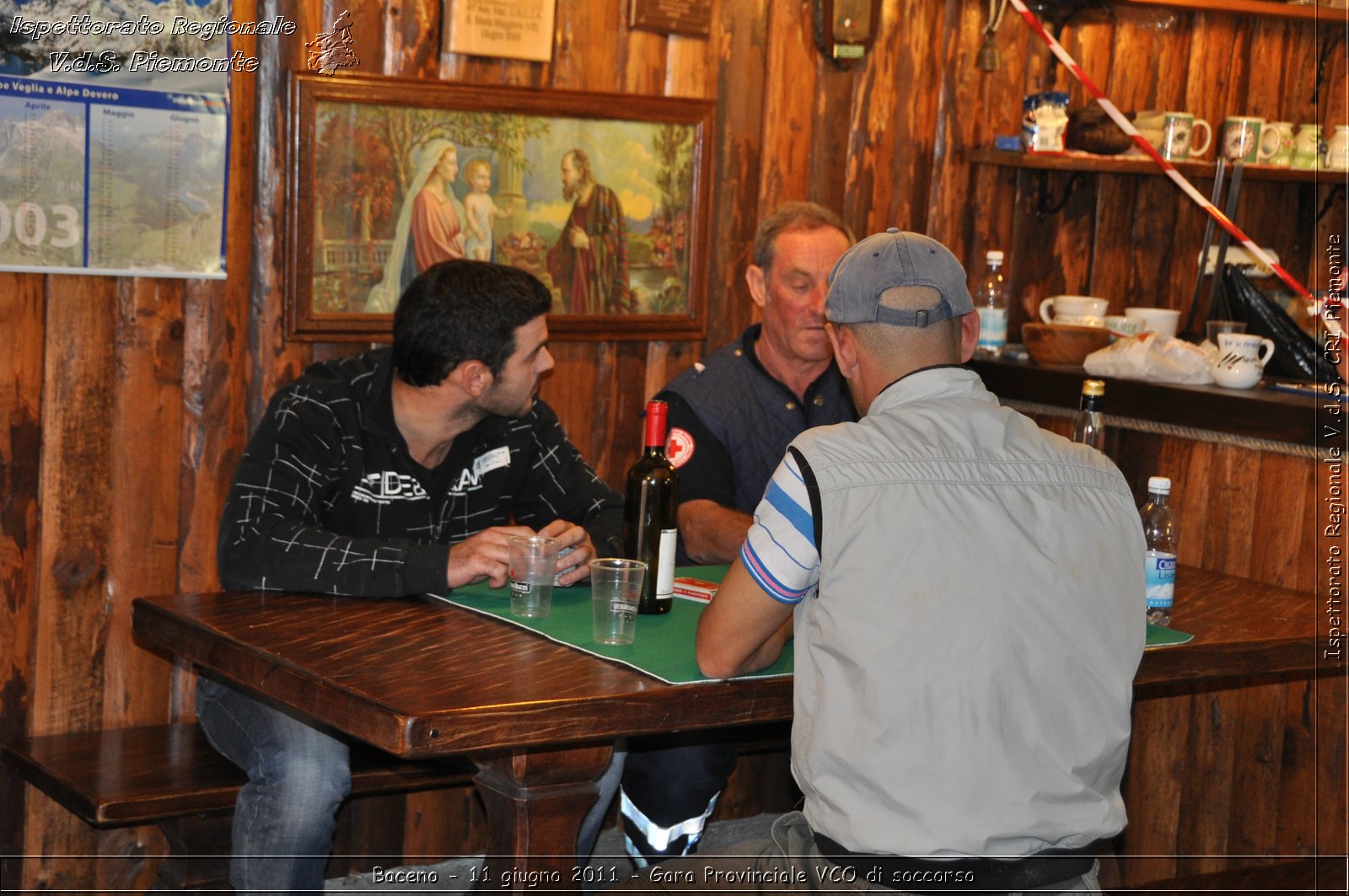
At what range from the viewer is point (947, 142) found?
4.44 m

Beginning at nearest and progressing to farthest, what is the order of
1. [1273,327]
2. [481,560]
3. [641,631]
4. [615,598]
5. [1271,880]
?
[615,598] < [641,631] < [481,560] < [1271,880] < [1273,327]

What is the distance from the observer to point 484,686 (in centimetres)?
217

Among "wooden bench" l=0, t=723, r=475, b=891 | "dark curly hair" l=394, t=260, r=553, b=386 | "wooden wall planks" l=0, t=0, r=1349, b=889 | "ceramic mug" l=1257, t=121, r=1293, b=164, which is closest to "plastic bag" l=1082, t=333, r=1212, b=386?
"wooden wall planks" l=0, t=0, r=1349, b=889

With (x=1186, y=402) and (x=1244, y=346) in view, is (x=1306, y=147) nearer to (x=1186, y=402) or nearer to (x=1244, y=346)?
(x=1244, y=346)

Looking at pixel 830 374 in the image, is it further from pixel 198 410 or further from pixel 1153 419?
pixel 198 410

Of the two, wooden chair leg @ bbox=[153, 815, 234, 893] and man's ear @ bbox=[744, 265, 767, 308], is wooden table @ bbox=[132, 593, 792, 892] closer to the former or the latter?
wooden chair leg @ bbox=[153, 815, 234, 893]

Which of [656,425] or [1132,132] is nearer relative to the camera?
[656,425]

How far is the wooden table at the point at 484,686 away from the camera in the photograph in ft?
6.85

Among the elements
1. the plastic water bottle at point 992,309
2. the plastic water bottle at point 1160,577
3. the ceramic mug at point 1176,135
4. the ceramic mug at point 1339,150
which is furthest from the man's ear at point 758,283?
the ceramic mug at point 1339,150

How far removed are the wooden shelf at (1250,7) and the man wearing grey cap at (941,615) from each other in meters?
2.79

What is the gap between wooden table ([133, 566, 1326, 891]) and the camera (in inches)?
82.2

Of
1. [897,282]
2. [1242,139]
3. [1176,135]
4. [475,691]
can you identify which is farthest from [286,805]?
[1242,139]

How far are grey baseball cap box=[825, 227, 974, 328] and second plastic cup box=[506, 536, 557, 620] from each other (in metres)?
0.74

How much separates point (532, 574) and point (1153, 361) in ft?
6.64
